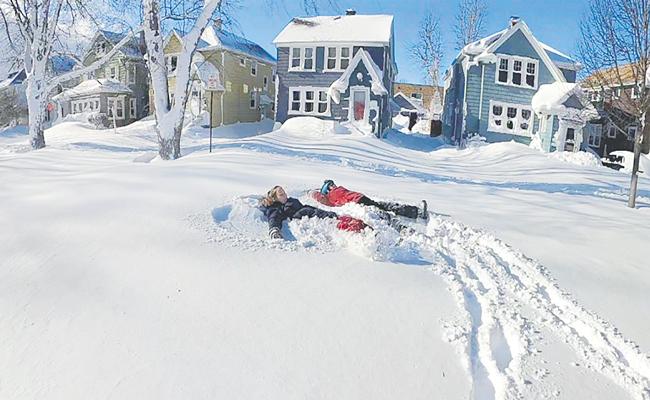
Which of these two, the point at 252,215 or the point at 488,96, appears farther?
the point at 488,96

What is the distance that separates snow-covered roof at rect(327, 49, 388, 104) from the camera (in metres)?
24.7

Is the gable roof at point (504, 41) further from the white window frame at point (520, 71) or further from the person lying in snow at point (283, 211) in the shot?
the person lying in snow at point (283, 211)

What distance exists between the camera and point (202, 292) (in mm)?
3520

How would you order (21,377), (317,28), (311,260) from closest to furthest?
(21,377) → (311,260) → (317,28)

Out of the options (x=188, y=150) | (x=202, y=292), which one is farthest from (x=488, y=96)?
(x=202, y=292)

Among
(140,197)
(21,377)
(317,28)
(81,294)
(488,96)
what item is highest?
(317,28)

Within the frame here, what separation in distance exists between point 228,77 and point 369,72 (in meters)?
10.5

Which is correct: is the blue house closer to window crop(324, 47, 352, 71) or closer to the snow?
window crop(324, 47, 352, 71)

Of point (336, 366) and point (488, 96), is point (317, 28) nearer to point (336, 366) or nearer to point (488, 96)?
point (488, 96)

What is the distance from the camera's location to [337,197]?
21.1ft

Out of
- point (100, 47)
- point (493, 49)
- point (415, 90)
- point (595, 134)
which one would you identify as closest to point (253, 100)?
point (100, 47)

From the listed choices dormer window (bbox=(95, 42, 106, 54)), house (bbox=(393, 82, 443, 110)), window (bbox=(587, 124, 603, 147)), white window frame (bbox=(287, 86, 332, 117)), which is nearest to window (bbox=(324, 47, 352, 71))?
white window frame (bbox=(287, 86, 332, 117))

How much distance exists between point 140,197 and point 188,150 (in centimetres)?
1146

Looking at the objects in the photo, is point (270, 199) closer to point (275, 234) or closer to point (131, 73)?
point (275, 234)
